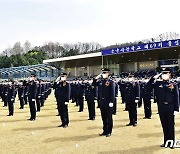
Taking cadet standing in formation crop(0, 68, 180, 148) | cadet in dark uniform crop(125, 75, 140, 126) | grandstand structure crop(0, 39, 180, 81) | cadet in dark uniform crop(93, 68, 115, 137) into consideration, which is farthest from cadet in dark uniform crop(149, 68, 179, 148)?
grandstand structure crop(0, 39, 180, 81)

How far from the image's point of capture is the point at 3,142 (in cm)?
758

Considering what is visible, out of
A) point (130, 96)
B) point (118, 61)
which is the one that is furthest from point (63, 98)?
point (118, 61)

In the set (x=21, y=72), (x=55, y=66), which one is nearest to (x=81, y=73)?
(x=55, y=66)

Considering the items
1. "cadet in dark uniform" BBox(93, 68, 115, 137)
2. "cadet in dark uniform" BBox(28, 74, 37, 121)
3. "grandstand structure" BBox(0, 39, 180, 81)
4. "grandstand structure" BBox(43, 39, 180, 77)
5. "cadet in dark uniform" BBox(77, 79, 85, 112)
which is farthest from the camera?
"grandstand structure" BBox(0, 39, 180, 81)

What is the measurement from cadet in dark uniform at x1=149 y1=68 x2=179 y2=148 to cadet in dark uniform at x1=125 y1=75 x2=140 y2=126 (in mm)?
2783

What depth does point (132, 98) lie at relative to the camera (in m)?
9.73

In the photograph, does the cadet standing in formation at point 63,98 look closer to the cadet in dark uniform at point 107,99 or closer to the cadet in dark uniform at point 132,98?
the cadet in dark uniform at point 107,99

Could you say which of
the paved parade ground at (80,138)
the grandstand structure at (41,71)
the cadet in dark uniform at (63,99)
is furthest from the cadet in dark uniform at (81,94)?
the grandstand structure at (41,71)

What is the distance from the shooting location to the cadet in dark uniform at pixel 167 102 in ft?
21.8

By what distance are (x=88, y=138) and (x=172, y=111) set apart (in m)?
2.41

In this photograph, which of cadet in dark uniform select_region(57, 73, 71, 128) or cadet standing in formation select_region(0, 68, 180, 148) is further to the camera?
cadet in dark uniform select_region(57, 73, 71, 128)

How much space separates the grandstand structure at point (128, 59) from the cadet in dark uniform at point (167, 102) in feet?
86.7

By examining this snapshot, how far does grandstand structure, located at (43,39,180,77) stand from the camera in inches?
1395

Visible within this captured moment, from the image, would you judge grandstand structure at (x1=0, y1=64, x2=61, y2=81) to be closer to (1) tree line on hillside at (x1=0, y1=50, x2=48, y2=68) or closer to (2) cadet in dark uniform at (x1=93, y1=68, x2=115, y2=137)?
(1) tree line on hillside at (x1=0, y1=50, x2=48, y2=68)
